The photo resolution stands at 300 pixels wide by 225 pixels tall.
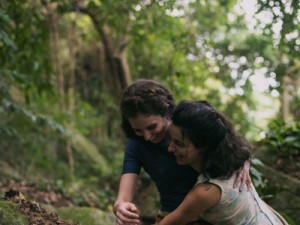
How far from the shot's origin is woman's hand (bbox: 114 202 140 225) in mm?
2545

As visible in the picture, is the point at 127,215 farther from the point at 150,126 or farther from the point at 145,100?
the point at 145,100

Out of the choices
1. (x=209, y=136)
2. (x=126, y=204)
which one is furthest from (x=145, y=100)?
(x=126, y=204)

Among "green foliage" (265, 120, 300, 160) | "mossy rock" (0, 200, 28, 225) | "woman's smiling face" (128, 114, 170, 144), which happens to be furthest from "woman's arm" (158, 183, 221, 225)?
"green foliage" (265, 120, 300, 160)

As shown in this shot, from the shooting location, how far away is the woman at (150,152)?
105 inches

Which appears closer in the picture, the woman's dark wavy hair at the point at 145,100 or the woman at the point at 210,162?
the woman at the point at 210,162

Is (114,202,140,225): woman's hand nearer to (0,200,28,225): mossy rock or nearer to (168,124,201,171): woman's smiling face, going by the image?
(168,124,201,171): woman's smiling face

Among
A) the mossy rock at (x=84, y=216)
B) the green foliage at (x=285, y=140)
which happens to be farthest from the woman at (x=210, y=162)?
the green foliage at (x=285, y=140)

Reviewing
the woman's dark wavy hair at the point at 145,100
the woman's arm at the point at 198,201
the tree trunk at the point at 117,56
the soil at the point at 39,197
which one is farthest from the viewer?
the tree trunk at the point at 117,56

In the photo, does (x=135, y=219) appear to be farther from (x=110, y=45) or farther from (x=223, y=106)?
(x=223, y=106)

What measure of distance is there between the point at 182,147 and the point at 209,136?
156 millimetres

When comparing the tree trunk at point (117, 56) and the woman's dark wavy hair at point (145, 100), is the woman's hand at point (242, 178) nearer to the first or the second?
the woman's dark wavy hair at point (145, 100)

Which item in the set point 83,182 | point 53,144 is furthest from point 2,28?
point 53,144

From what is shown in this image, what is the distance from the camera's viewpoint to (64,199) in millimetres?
6676

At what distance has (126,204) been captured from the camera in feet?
8.57
